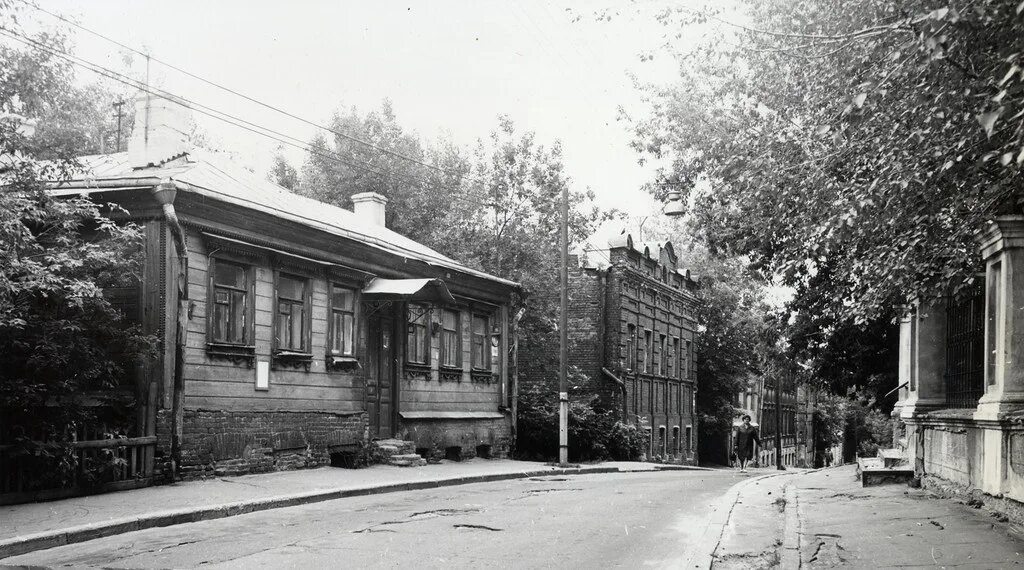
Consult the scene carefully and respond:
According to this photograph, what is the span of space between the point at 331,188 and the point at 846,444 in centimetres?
4535

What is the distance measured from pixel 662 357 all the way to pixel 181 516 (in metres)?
30.2

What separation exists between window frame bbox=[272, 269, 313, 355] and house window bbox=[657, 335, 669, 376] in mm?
23073

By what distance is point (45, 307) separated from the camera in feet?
42.1

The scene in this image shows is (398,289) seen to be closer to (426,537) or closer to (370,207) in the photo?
(370,207)

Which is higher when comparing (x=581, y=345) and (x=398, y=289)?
(x=398, y=289)

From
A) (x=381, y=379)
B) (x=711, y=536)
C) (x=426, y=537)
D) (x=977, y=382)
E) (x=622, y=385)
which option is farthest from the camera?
(x=622, y=385)

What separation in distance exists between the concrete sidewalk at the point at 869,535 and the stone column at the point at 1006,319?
1.22 meters

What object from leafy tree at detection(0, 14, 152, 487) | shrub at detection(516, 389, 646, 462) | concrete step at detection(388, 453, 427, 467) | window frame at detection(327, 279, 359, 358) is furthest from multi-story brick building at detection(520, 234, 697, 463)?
leafy tree at detection(0, 14, 152, 487)

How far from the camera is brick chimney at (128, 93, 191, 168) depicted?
18.3 m

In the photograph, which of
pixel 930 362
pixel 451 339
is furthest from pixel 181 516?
pixel 451 339

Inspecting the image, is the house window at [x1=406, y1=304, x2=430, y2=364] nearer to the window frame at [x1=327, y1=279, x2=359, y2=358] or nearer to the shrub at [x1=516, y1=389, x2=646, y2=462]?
the window frame at [x1=327, y1=279, x2=359, y2=358]

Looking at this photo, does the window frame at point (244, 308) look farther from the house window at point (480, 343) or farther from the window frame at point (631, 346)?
the window frame at point (631, 346)

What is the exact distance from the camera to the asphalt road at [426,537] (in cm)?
835

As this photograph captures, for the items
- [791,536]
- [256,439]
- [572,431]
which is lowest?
[572,431]
